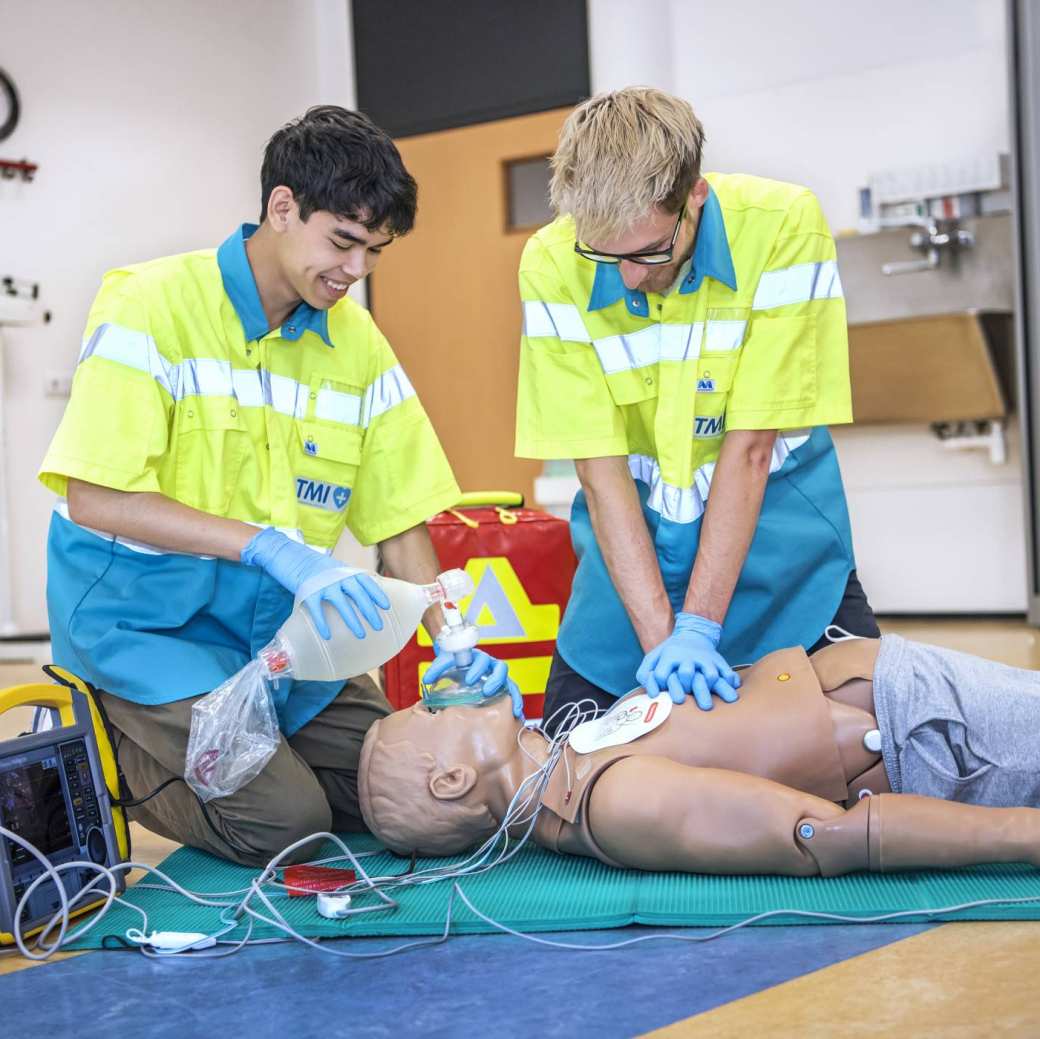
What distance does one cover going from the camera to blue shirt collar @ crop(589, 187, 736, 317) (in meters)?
2.07

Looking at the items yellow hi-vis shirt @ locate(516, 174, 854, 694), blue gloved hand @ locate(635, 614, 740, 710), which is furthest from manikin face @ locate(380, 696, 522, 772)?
yellow hi-vis shirt @ locate(516, 174, 854, 694)

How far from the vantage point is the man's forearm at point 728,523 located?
209cm

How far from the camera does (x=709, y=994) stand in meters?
1.35

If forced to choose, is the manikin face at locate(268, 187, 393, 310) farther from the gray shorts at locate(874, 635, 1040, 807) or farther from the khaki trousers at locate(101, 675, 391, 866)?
the gray shorts at locate(874, 635, 1040, 807)

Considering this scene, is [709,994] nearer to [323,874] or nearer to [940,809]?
[940,809]

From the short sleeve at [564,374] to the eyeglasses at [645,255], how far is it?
0.21m

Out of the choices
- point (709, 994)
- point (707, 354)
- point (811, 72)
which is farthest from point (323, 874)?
point (811, 72)

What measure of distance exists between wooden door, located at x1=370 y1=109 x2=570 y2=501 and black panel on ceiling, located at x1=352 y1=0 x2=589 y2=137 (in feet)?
0.34

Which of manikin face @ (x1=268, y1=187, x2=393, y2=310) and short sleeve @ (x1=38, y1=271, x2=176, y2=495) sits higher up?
manikin face @ (x1=268, y1=187, x2=393, y2=310)

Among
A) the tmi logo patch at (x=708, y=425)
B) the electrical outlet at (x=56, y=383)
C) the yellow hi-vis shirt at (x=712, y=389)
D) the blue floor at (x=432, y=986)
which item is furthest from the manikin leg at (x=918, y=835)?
the electrical outlet at (x=56, y=383)

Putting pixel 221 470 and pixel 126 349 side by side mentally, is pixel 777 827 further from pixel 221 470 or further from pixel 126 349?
pixel 126 349

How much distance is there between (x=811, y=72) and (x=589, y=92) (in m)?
1.11

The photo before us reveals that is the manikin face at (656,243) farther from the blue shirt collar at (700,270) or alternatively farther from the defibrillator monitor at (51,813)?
the defibrillator monitor at (51,813)

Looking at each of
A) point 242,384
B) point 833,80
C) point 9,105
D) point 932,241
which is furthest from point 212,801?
point 9,105
